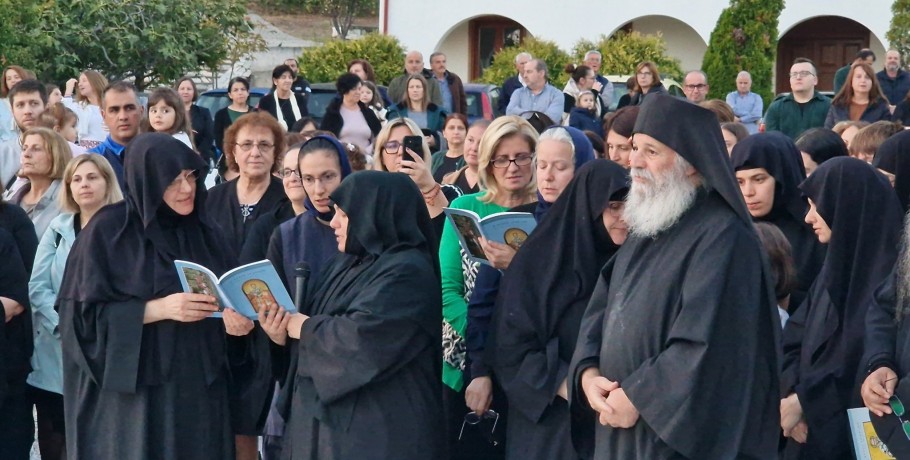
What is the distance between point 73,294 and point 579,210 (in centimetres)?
231

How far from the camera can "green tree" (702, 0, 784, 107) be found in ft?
82.9

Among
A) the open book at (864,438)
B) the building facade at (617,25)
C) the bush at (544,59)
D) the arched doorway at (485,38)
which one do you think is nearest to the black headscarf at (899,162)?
the open book at (864,438)

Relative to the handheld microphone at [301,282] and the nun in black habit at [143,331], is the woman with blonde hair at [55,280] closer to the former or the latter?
the nun in black habit at [143,331]

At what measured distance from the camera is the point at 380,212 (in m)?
5.27

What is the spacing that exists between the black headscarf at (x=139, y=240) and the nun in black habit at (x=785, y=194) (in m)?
2.70

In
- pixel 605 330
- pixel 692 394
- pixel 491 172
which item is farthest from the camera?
pixel 491 172

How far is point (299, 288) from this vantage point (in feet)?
18.1

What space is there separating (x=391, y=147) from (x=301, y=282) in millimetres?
2630

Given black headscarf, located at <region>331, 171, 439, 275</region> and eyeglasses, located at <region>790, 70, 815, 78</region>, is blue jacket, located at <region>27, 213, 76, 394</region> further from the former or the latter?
eyeglasses, located at <region>790, 70, 815, 78</region>

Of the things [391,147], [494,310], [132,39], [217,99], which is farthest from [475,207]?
[132,39]

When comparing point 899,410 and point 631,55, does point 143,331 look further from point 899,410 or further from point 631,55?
point 631,55

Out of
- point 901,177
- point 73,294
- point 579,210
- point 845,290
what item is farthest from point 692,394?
point 73,294

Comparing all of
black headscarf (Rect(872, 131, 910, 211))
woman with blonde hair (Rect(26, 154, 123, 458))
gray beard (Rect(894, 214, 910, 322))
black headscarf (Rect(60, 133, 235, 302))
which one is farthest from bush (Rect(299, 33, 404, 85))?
gray beard (Rect(894, 214, 910, 322))

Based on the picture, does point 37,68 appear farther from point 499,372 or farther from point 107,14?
point 499,372
